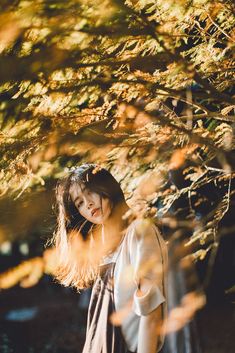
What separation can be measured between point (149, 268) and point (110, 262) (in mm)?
306

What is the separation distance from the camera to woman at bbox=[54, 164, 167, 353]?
3.02 metres

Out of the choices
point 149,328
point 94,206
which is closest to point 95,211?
point 94,206

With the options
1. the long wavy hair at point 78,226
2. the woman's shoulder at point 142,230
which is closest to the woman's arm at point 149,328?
the woman's shoulder at point 142,230

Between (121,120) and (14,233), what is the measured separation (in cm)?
114

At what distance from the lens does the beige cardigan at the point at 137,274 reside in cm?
300

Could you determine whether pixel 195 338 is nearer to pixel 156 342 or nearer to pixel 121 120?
pixel 156 342

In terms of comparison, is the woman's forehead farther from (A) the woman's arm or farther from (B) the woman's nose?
(A) the woman's arm

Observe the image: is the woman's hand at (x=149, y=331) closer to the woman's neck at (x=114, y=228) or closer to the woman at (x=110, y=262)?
the woman at (x=110, y=262)

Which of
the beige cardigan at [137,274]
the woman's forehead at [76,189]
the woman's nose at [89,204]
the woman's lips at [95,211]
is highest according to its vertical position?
the woman's forehead at [76,189]

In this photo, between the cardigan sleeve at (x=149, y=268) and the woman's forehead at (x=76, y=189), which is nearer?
the cardigan sleeve at (x=149, y=268)

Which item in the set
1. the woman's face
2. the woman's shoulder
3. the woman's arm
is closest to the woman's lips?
the woman's face

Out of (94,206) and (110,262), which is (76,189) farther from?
(110,262)

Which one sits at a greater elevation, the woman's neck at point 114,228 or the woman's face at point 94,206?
the woman's face at point 94,206

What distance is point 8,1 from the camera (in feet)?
7.24
